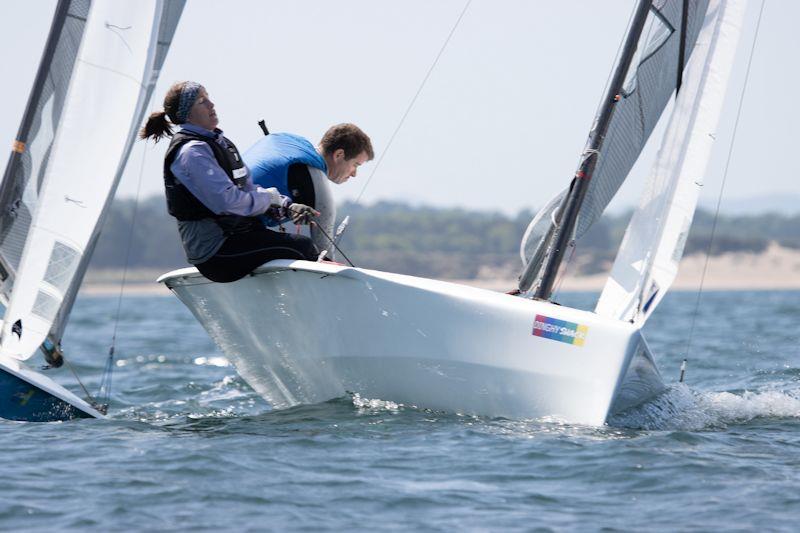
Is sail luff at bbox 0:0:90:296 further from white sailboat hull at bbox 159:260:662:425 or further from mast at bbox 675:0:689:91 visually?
mast at bbox 675:0:689:91

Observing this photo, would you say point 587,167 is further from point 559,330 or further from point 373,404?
point 373,404

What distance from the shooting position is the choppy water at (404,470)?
10.8ft

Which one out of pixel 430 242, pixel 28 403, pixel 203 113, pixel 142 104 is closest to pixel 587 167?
pixel 203 113

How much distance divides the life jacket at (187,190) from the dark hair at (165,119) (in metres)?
0.11

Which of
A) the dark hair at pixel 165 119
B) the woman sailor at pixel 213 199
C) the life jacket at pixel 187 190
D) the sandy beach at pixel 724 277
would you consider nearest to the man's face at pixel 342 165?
the woman sailor at pixel 213 199

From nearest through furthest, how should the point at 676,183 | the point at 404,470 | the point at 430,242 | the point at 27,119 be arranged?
the point at 404,470 → the point at 27,119 → the point at 676,183 → the point at 430,242

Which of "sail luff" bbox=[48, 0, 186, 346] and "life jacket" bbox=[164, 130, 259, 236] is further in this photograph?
"sail luff" bbox=[48, 0, 186, 346]

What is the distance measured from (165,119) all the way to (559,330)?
168 cm

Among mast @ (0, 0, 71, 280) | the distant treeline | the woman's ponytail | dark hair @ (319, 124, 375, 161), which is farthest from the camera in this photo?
the distant treeline

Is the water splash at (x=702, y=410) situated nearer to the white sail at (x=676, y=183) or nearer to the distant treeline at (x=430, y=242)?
the white sail at (x=676, y=183)

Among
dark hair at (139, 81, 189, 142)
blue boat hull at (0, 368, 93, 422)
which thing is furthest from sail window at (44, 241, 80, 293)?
dark hair at (139, 81, 189, 142)

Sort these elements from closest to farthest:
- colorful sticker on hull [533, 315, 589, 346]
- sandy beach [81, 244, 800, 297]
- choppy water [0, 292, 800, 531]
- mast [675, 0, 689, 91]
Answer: choppy water [0, 292, 800, 531] → colorful sticker on hull [533, 315, 589, 346] → mast [675, 0, 689, 91] → sandy beach [81, 244, 800, 297]

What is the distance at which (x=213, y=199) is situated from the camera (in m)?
4.28

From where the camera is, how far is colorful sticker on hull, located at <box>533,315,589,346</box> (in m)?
4.19
